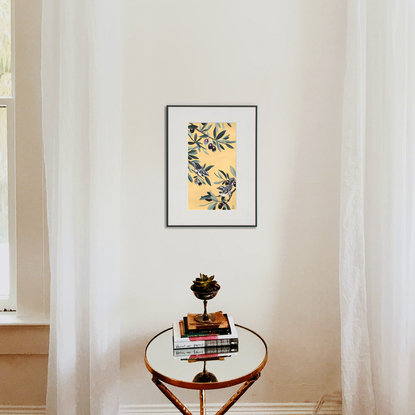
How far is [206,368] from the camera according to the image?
47.1 inches

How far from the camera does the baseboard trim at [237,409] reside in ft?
5.30

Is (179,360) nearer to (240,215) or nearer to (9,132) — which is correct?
(240,215)

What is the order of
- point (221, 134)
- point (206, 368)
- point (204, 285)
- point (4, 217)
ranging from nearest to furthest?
point (206, 368)
point (204, 285)
point (221, 134)
point (4, 217)

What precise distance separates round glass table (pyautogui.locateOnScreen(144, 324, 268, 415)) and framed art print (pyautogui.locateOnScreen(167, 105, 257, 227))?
565 mm

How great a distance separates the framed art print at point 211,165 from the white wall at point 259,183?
0.05 m

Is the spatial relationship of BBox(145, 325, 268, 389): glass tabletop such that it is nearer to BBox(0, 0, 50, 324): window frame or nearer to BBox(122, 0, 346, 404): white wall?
BBox(122, 0, 346, 404): white wall

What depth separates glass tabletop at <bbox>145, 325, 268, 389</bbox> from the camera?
3.71ft

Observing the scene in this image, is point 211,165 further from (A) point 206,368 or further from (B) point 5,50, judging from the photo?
(B) point 5,50

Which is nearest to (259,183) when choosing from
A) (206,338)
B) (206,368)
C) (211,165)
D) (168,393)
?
(211,165)

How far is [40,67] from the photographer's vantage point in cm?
153

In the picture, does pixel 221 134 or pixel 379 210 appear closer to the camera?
pixel 379 210

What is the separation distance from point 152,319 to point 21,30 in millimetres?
1533

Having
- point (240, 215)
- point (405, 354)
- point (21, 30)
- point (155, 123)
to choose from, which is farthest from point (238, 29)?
point (405, 354)

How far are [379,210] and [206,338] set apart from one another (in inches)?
37.0
